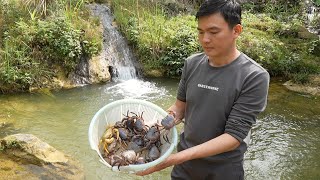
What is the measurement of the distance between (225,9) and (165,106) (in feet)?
15.7

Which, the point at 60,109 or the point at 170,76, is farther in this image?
the point at 170,76

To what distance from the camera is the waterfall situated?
7824 millimetres

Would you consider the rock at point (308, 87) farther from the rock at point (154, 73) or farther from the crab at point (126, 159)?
the crab at point (126, 159)

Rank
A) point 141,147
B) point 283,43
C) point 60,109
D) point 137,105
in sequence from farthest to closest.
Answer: point 283,43 → point 60,109 → point 137,105 → point 141,147

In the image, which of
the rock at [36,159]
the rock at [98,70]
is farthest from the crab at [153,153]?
the rock at [98,70]

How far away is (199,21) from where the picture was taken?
163 cm

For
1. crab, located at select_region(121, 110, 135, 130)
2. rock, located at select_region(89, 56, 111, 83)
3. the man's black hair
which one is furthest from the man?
rock, located at select_region(89, 56, 111, 83)

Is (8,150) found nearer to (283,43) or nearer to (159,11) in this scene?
(159,11)

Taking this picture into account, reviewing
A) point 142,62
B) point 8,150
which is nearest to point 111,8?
point 142,62

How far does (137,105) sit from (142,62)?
622 cm

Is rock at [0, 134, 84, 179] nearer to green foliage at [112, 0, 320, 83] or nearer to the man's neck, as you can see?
the man's neck

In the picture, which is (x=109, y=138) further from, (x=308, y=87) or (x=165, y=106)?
(x=308, y=87)

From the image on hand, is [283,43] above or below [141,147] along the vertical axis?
below

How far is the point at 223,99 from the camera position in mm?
1665
